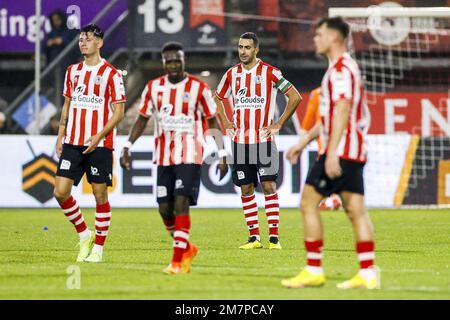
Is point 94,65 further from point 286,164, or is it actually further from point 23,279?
point 286,164

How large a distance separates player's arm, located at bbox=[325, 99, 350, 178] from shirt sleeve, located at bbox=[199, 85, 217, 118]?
1614mm

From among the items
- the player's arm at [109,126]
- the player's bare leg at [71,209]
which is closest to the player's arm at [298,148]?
the player's arm at [109,126]

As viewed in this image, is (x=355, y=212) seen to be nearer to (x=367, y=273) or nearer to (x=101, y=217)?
(x=367, y=273)

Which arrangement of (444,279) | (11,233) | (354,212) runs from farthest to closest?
(11,233) → (444,279) → (354,212)

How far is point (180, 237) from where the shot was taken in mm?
9195

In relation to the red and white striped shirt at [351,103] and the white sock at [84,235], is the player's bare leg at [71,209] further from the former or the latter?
the red and white striped shirt at [351,103]

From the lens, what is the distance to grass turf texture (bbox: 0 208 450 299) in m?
8.05

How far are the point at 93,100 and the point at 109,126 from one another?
0.48m

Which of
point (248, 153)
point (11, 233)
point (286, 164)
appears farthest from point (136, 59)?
point (248, 153)

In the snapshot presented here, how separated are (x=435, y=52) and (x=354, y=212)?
15.8m

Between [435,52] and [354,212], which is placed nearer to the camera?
[354,212]

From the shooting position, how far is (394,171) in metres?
19.8

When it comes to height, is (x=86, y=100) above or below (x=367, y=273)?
above

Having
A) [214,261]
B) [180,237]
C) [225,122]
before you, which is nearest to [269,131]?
[225,122]
